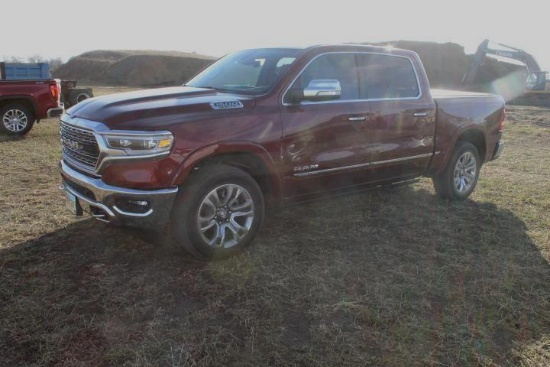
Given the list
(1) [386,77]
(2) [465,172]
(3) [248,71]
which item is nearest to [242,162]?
(3) [248,71]

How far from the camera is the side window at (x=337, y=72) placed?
488 centimetres

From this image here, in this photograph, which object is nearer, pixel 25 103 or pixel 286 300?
pixel 286 300

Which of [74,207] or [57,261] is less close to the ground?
[74,207]

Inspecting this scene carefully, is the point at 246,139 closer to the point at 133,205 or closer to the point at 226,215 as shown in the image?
the point at 226,215

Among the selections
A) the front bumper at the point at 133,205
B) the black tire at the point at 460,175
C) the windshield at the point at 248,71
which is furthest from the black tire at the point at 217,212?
the black tire at the point at 460,175

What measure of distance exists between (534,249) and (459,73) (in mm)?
43664

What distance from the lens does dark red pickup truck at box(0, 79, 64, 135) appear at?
11.2m

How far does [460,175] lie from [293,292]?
3.79 m

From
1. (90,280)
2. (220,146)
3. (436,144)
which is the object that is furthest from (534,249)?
(90,280)

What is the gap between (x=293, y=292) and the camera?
12.7 ft

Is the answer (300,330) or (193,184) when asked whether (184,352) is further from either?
(193,184)

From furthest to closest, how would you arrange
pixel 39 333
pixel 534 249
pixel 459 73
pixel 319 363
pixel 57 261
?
pixel 459 73
pixel 534 249
pixel 57 261
pixel 39 333
pixel 319 363

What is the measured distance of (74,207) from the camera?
4391mm

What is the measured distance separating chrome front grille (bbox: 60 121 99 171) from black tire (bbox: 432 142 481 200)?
4393mm
